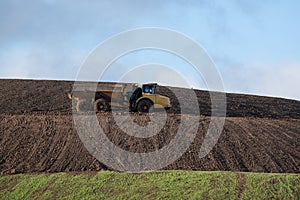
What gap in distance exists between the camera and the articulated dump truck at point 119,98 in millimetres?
34000

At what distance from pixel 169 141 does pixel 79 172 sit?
7127 mm

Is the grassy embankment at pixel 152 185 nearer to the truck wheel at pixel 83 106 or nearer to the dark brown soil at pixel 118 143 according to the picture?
the dark brown soil at pixel 118 143

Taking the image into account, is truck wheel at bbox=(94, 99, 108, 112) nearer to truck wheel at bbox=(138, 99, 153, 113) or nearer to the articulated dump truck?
the articulated dump truck

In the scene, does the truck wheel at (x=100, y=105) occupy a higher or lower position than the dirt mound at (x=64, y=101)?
lower

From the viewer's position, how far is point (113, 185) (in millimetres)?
23797

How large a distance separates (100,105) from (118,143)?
200 inches

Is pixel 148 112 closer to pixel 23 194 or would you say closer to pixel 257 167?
pixel 257 167

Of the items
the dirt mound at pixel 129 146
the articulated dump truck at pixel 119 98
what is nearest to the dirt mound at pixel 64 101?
the articulated dump truck at pixel 119 98

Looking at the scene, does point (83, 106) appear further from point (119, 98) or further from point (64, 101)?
point (64, 101)

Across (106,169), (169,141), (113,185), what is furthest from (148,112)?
(113,185)

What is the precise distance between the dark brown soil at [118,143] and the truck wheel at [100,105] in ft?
1.71

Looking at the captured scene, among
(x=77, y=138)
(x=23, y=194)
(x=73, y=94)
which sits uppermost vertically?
(x=73, y=94)

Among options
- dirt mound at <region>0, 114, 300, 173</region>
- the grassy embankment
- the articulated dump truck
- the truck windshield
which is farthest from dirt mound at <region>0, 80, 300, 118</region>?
the grassy embankment

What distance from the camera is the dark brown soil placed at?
27.5 meters
